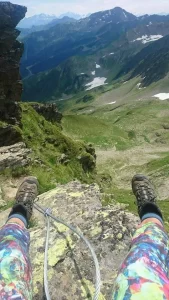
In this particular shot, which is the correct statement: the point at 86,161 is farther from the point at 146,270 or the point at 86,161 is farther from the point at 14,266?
the point at 146,270

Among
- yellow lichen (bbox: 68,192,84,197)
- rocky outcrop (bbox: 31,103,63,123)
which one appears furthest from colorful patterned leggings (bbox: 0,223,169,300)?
rocky outcrop (bbox: 31,103,63,123)

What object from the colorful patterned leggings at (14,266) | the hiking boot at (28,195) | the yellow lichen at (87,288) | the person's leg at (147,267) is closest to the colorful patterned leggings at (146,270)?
the person's leg at (147,267)

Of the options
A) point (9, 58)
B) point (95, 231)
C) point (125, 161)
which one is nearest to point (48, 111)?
point (125, 161)

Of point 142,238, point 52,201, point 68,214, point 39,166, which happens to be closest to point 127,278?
point 142,238

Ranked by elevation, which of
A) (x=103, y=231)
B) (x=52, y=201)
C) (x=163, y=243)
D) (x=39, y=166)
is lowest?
(x=39, y=166)

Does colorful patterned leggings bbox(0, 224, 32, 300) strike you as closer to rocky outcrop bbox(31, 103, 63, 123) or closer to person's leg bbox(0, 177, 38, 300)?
person's leg bbox(0, 177, 38, 300)

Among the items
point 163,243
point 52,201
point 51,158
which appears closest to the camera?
point 163,243

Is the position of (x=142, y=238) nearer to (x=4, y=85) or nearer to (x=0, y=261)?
(x=0, y=261)
